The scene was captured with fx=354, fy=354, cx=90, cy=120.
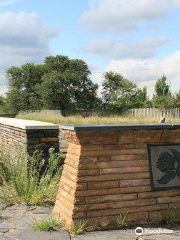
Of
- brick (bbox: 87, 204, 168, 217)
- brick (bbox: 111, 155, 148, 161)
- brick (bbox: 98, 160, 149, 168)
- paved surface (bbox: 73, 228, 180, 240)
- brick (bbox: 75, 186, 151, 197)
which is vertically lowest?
paved surface (bbox: 73, 228, 180, 240)

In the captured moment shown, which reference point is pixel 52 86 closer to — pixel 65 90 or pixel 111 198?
pixel 65 90

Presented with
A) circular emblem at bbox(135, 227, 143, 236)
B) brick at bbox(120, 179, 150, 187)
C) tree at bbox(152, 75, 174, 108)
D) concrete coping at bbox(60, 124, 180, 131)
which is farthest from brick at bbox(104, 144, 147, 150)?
tree at bbox(152, 75, 174, 108)

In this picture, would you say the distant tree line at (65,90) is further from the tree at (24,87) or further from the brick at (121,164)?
the brick at (121,164)

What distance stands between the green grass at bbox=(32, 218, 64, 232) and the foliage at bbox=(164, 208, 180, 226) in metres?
1.14

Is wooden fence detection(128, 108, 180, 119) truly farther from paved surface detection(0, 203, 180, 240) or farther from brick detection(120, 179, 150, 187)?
paved surface detection(0, 203, 180, 240)

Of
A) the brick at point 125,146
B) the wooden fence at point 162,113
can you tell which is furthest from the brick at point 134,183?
the wooden fence at point 162,113

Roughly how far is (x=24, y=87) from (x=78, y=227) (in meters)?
50.6

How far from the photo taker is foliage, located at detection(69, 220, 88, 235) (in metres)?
3.55

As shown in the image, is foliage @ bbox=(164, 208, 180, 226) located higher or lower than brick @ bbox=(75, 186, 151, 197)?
lower

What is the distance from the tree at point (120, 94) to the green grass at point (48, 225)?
4247cm

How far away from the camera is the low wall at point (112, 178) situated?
3.69 metres

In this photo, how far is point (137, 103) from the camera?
46344 mm

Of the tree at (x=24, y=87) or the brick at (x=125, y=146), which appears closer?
the brick at (x=125, y=146)

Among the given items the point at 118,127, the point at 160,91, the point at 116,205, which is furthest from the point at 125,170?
the point at 160,91
